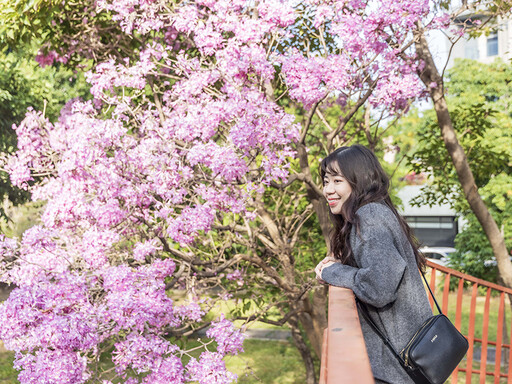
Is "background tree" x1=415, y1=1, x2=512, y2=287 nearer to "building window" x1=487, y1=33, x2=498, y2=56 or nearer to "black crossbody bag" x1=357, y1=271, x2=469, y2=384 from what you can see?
"black crossbody bag" x1=357, y1=271, x2=469, y2=384

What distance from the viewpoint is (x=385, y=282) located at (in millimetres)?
2152

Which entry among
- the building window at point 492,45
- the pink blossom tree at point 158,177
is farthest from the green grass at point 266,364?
the building window at point 492,45

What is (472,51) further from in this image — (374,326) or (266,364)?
(374,326)

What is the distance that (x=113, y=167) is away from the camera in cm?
497

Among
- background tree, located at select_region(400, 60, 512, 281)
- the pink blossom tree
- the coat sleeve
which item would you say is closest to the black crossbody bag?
the coat sleeve

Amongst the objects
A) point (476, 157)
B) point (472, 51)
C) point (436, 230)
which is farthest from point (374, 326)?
point (472, 51)

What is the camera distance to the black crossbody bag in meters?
2.19

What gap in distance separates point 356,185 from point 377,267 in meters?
0.43

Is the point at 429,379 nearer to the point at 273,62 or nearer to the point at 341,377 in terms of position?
the point at 341,377

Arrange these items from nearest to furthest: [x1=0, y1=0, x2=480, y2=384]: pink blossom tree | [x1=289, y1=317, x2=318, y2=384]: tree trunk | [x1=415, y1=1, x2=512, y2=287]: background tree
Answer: [x1=0, y1=0, x2=480, y2=384]: pink blossom tree, [x1=415, y1=1, x2=512, y2=287]: background tree, [x1=289, y1=317, x2=318, y2=384]: tree trunk

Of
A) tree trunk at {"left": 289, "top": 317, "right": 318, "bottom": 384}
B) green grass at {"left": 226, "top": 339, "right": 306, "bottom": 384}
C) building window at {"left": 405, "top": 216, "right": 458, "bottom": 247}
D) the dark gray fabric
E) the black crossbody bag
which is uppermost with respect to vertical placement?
the dark gray fabric

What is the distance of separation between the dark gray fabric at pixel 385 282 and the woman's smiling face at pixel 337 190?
0.22m

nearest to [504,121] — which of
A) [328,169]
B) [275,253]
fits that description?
[275,253]

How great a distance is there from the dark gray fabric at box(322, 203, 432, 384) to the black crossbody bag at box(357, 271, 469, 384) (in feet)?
0.15
